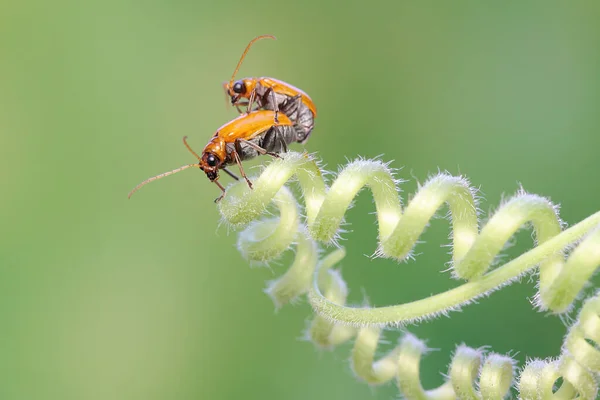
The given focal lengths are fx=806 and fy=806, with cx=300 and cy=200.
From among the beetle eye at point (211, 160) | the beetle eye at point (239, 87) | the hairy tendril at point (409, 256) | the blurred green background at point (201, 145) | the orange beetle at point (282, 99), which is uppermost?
the blurred green background at point (201, 145)

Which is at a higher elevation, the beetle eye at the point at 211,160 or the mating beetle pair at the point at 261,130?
the mating beetle pair at the point at 261,130

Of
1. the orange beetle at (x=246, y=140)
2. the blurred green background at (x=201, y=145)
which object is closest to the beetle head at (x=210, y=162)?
the orange beetle at (x=246, y=140)

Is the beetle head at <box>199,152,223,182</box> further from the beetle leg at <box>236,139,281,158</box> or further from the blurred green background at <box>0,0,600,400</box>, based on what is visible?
the blurred green background at <box>0,0,600,400</box>

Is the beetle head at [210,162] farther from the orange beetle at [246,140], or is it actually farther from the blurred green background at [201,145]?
the blurred green background at [201,145]

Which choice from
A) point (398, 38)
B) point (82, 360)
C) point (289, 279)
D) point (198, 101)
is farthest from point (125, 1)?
point (289, 279)

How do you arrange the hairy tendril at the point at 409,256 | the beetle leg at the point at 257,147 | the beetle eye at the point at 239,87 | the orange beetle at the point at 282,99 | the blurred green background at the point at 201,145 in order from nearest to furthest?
the hairy tendril at the point at 409,256 < the beetle leg at the point at 257,147 < the orange beetle at the point at 282,99 < the beetle eye at the point at 239,87 < the blurred green background at the point at 201,145

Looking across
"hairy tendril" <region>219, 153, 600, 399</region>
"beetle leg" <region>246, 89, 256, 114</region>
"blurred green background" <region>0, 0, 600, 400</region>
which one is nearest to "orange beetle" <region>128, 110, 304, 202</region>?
"beetle leg" <region>246, 89, 256, 114</region>

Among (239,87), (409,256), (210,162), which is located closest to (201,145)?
(239,87)
